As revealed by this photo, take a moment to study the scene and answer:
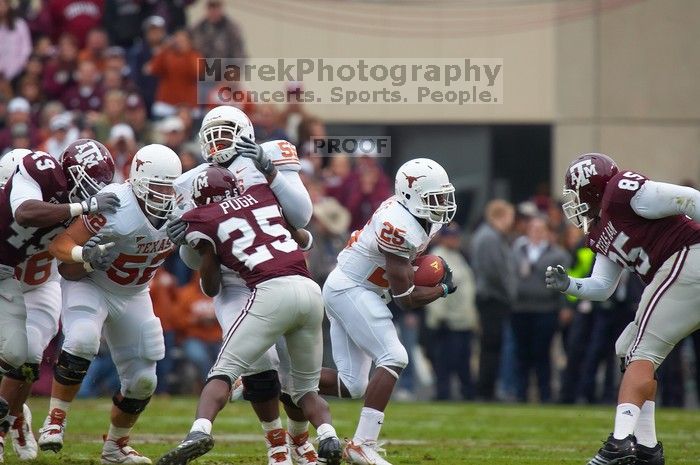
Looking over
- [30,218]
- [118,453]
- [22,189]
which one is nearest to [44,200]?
[22,189]

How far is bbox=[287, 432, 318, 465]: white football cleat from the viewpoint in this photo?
7.08 metres

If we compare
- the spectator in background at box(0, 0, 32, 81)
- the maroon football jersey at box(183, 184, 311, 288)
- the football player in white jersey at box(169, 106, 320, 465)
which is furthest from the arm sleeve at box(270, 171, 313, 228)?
the spectator in background at box(0, 0, 32, 81)

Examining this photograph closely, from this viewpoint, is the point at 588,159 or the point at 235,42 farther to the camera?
the point at 235,42

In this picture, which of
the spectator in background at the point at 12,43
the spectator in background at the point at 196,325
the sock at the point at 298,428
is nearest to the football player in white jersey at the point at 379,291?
the sock at the point at 298,428

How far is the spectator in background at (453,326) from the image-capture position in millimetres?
13523

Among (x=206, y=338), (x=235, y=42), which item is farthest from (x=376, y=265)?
(x=235, y=42)

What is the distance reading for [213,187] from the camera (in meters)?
6.75

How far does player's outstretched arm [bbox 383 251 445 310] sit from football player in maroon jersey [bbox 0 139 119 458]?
1565mm

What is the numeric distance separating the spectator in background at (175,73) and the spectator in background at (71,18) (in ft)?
3.42

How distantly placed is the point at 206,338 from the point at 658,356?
6.86m

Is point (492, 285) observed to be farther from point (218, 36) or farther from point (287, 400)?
point (287, 400)

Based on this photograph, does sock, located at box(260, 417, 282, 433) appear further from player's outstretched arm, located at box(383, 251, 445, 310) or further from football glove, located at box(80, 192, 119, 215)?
football glove, located at box(80, 192, 119, 215)

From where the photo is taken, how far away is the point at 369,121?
18.3m

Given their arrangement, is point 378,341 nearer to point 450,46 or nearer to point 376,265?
point 376,265
